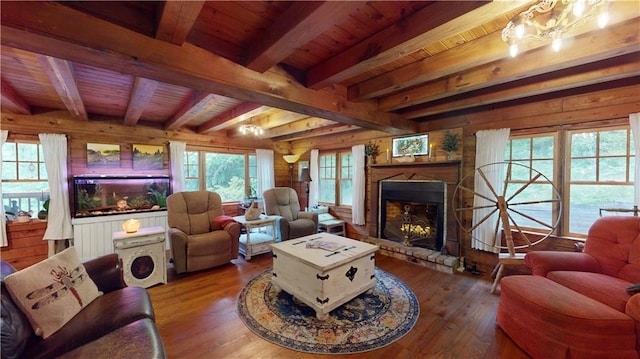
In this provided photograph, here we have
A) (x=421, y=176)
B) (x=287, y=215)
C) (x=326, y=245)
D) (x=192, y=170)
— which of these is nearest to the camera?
(x=326, y=245)

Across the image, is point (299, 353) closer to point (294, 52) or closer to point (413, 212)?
point (294, 52)

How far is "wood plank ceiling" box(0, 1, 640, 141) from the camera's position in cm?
130

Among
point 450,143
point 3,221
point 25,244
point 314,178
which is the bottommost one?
point 25,244

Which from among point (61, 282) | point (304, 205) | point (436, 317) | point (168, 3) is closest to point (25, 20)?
point (168, 3)

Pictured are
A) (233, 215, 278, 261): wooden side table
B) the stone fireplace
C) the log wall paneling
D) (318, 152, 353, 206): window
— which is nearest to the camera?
the log wall paneling

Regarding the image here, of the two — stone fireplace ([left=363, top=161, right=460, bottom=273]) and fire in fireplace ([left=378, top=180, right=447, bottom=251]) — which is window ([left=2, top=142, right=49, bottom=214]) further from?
fire in fireplace ([left=378, top=180, right=447, bottom=251])

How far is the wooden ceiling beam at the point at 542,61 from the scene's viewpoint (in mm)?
1635

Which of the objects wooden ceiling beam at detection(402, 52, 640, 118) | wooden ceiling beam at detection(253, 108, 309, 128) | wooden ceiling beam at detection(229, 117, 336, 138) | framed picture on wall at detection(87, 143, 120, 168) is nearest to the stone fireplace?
wooden ceiling beam at detection(402, 52, 640, 118)

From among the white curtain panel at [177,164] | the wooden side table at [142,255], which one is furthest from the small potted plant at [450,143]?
the white curtain panel at [177,164]

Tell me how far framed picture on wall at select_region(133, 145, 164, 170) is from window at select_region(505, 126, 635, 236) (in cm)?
571

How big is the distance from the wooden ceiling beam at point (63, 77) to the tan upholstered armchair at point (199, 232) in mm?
1548

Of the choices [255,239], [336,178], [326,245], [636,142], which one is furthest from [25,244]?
[636,142]

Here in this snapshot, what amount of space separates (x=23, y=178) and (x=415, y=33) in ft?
17.7

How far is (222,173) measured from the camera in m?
5.39
